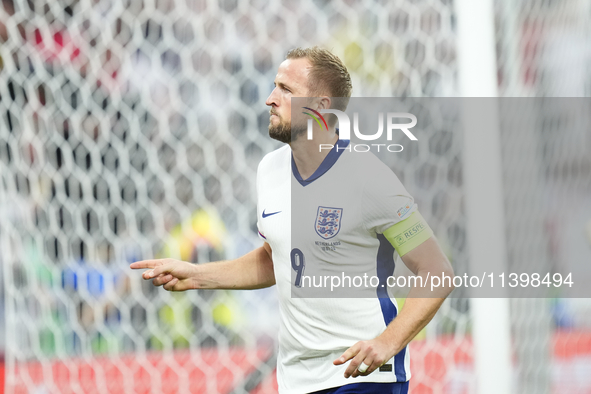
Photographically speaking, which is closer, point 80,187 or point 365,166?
point 365,166

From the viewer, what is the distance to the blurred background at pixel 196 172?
236cm

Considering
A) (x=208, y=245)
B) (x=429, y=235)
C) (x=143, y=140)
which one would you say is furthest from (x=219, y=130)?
(x=429, y=235)

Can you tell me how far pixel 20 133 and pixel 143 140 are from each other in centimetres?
56

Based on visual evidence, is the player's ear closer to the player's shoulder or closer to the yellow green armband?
the player's shoulder

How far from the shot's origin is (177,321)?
2691 millimetres

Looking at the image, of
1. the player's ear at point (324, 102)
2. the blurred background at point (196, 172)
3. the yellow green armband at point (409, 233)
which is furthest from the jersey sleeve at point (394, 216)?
the blurred background at point (196, 172)

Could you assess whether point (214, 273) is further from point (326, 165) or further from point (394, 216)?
point (394, 216)

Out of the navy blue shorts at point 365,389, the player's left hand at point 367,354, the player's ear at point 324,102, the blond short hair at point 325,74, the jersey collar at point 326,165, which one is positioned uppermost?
the blond short hair at point 325,74

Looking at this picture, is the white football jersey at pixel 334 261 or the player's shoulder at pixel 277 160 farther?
the player's shoulder at pixel 277 160

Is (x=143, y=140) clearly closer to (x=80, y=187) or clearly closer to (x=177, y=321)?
(x=80, y=187)

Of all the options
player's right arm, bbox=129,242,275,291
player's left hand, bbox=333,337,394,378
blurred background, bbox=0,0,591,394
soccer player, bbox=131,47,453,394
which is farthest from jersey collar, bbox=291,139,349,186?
blurred background, bbox=0,0,591,394

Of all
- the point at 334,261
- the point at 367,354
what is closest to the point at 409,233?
the point at 334,261

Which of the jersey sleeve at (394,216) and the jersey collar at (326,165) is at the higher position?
the jersey collar at (326,165)

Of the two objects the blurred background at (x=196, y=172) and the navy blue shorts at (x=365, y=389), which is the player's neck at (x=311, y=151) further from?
the blurred background at (x=196, y=172)
